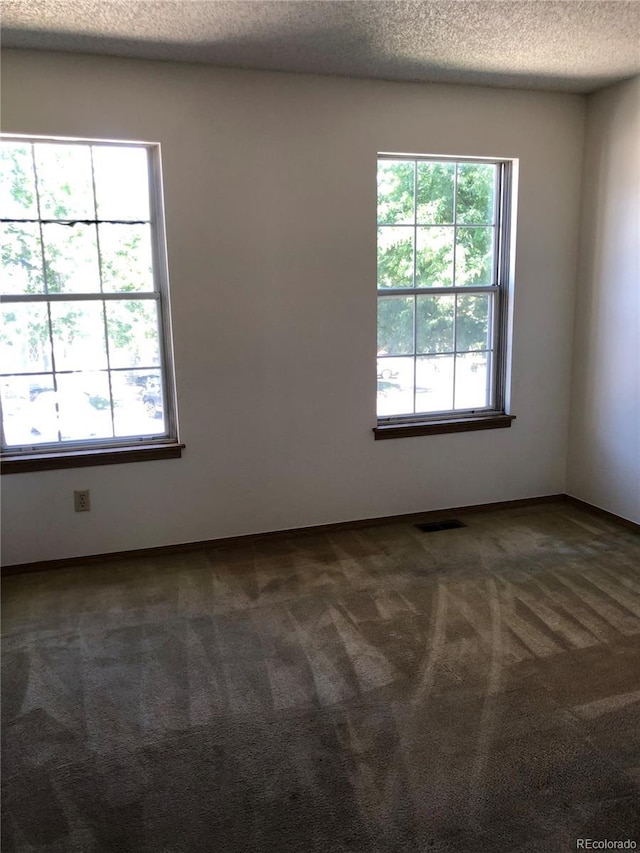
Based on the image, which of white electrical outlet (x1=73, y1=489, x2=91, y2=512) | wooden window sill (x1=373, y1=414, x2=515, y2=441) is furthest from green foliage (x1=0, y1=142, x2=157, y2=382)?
wooden window sill (x1=373, y1=414, x2=515, y2=441)

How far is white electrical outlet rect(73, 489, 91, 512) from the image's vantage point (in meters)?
3.47

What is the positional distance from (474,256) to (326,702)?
2903 mm

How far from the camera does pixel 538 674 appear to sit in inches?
95.9

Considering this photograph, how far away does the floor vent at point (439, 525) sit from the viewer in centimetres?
396

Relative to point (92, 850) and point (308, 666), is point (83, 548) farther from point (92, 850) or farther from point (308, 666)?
point (92, 850)

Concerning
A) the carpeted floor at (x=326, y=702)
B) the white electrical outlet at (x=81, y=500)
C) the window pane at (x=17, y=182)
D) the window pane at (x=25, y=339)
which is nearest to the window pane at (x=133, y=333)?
the window pane at (x=25, y=339)

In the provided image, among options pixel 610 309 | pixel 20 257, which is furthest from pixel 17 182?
pixel 610 309

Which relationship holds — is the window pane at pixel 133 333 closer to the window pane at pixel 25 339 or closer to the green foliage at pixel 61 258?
the green foliage at pixel 61 258

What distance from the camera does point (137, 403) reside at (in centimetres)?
360

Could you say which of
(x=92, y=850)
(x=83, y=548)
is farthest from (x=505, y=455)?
(x=92, y=850)

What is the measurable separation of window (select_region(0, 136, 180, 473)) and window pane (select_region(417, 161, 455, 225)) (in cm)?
156

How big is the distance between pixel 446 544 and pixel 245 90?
275 cm

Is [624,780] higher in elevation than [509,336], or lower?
lower

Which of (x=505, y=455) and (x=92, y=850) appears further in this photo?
(x=505, y=455)
